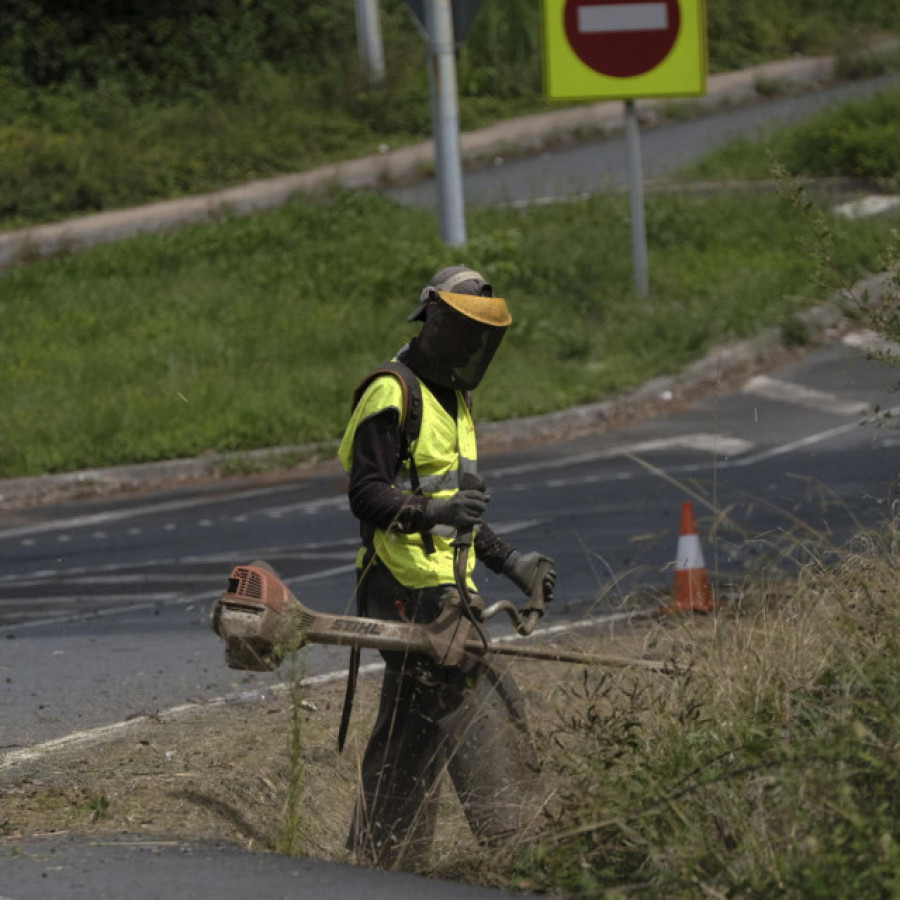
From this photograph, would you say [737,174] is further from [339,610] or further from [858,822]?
[858,822]

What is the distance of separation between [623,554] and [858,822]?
520cm

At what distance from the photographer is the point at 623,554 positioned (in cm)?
938

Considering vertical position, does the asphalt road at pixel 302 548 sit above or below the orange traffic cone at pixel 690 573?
below

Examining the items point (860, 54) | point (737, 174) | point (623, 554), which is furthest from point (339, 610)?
point (860, 54)

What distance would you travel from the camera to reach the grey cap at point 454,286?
17.5ft

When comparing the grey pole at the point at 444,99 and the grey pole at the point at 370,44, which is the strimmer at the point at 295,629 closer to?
the grey pole at the point at 444,99

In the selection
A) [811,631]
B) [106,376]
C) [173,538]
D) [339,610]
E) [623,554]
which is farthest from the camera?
[106,376]

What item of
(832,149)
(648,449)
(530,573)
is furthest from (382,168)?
(530,573)

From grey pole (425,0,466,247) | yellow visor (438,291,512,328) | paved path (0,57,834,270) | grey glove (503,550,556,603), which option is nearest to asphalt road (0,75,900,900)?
grey glove (503,550,556,603)

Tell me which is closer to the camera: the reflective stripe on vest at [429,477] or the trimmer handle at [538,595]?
the reflective stripe on vest at [429,477]

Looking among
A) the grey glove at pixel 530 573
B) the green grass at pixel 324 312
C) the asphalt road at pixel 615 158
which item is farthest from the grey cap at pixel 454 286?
the asphalt road at pixel 615 158

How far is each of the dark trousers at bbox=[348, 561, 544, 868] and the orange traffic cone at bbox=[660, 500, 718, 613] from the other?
2.24m

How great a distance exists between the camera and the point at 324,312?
1545 cm

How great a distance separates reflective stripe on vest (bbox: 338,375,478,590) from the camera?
5.34 metres
